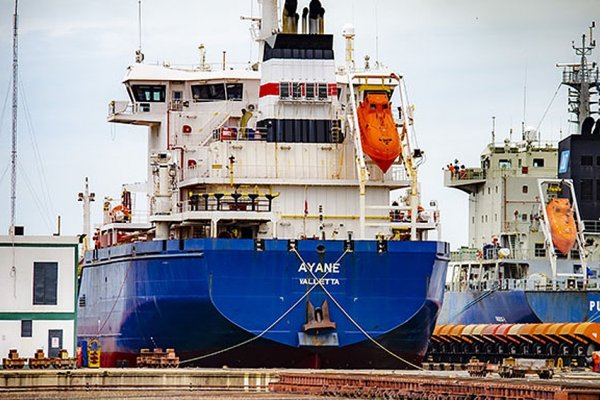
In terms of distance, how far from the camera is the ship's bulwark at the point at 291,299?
186 feet

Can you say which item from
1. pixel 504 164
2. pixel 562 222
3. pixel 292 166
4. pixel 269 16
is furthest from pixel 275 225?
pixel 504 164

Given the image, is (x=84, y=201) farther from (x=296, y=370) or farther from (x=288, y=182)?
(x=296, y=370)

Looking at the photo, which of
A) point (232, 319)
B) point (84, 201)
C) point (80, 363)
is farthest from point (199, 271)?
point (84, 201)

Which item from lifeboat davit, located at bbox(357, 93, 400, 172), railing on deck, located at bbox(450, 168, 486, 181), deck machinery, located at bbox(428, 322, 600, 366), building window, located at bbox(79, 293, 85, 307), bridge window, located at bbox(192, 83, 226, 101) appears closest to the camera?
lifeboat davit, located at bbox(357, 93, 400, 172)

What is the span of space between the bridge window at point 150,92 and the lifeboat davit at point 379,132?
8.75 m

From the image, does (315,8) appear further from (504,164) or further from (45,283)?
(504,164)

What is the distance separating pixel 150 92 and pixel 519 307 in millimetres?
24651

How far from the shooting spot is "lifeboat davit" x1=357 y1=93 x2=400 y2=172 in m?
60.1

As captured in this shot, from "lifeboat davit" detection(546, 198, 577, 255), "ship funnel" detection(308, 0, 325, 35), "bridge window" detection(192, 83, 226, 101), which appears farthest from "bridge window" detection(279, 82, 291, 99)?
"lifeboat davit" detection(546, 198, 577, 255)

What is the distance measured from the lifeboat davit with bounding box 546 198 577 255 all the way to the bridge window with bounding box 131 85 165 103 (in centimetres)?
2510

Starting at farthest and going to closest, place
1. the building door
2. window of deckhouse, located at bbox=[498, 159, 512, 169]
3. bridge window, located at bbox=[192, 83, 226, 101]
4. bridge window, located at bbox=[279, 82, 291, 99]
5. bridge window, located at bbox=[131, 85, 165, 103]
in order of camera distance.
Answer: window of deckhouse, located at bbox=[498, 159, 512, 169] < bridge window, located at bbox=[131, 85, 165, 103] < bridge window, located at bbox=[192, 83, 226, 101] < bridge window, located at bbox=[279, 82, 291, 99] < the building door

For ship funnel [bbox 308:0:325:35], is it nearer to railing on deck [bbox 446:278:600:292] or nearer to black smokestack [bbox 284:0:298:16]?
black smokestack [bbox 284:0:298:16]

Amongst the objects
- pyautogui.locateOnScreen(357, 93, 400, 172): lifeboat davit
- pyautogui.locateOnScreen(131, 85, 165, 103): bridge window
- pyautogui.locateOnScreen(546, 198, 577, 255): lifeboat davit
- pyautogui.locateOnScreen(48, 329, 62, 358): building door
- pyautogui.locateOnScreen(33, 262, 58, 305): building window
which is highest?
pyautogui.locateOnScreen(131, 85, 165, 103): bridge window

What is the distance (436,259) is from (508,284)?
31055mm
